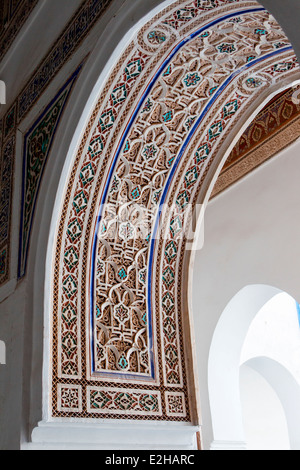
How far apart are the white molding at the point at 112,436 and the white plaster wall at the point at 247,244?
4.59 ft

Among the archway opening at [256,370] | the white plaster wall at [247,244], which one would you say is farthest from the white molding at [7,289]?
the archway opening at [256,370]

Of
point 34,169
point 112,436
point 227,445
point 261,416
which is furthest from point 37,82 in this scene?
point 261,416

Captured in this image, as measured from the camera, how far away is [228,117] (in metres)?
2.87

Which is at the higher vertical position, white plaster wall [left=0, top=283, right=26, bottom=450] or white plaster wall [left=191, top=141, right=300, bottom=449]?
white plaster wall [left=191, top=141, right=300, bottom=449]

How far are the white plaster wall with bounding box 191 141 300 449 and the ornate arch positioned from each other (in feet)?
3.70

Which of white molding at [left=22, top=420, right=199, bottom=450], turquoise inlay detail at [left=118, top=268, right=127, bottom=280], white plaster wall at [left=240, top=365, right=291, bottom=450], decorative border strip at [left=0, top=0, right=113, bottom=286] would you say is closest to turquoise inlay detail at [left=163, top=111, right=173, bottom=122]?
decorative border strip at [left=0, top=0, right=113, bottom=286]

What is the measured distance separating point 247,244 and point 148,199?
1496 millimetres

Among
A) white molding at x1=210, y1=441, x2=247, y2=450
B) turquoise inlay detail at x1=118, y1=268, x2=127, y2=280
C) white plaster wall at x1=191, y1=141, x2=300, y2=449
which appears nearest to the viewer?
turquoise inlay detail at x1=118, y1=268, x2=127, y2=280

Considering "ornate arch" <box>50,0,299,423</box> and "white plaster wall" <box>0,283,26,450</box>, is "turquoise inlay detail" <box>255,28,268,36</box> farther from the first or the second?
"white plaster wall" <box>0,283,26,450</box>

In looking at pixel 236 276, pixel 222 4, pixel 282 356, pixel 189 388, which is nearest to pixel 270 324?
pixel 282 356

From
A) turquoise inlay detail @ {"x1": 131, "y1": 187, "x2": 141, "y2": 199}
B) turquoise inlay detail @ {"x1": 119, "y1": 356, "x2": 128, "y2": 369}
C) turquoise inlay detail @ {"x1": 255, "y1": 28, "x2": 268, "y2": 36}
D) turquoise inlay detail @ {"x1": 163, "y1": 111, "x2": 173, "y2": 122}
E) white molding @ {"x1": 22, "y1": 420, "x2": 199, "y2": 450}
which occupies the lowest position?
white molding @ {"x1": 22, "y1": 420, "x2": 199, "y2": 450}

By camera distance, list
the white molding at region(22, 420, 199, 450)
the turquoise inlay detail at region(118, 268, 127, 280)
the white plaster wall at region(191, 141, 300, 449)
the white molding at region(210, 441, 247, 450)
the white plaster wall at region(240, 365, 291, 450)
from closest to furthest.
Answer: the white molding at region(22, 420, 199, 450) < the turquoise inlay detail at region(118, 268, 127, 280) < the white plaster wall at region(191, 141, 300, 449) < the white molding at region(210, 441, 247, 450) < the white plaster wall at region(240, 365, 291, 450)

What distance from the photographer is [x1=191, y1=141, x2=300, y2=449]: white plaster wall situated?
12.8ft
